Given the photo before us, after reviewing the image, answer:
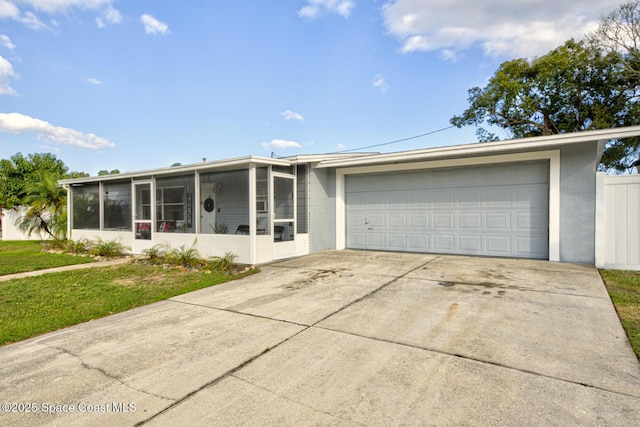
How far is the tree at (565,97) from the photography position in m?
14.5

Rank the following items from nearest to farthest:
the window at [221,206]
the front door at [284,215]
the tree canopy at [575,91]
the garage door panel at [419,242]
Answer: the front door at [284,215], the window at [221,206], the garage door panel at [419,242], the tree canopy at [575,91]

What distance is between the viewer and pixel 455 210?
8.85m

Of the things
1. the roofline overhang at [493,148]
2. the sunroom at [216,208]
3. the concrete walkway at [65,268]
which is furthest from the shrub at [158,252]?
the roofline overhang at [493,148]

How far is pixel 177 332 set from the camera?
3854 mm

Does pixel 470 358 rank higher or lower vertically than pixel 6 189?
lower

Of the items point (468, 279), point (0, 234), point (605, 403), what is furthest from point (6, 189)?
point (605, 403)

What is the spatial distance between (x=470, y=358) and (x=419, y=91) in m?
14.3

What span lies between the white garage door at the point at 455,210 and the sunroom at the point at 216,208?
6.51 ft

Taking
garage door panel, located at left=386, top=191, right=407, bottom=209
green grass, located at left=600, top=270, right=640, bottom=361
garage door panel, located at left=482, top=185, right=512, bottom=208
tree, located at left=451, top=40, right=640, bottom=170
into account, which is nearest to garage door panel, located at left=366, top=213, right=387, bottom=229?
garage door panel, located at left=386, top=191, right=407, bottom=209

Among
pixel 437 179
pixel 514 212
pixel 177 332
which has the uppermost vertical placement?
pixel 437 179

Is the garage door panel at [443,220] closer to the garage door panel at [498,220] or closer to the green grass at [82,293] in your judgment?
the garage door panel at [498,220]

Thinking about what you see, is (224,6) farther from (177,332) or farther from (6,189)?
(6,189)

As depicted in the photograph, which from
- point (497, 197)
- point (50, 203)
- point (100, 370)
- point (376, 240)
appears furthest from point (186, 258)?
point (50, 203)

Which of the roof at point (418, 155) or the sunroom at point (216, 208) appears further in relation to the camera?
the sunroom at point (216, 208)
